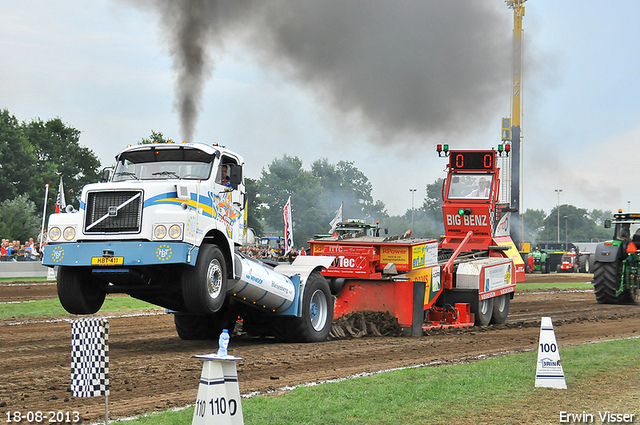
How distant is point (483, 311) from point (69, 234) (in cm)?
990

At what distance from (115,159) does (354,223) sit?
22.7 meters

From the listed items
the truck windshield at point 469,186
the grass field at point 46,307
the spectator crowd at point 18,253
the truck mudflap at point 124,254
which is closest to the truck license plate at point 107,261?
the truck mudflap at point 124,254

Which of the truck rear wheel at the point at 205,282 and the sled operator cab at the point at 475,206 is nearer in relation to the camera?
the truck rear wheel at the point at 205,282

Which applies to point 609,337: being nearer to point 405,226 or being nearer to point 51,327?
point 51,327

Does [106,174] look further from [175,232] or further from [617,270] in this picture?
[617,270]

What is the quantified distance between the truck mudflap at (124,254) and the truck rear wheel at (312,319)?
307cm

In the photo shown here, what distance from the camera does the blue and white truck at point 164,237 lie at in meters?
10.2

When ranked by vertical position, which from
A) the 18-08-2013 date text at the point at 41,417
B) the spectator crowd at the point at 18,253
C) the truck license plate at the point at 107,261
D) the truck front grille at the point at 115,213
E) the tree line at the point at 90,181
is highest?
the tree line at the point at 90,181

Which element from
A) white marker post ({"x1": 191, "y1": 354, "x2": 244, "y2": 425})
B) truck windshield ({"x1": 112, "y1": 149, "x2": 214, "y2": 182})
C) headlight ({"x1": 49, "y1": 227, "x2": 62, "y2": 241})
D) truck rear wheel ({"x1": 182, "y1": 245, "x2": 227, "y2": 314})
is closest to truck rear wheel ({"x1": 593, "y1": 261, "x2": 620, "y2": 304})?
truck rear wheel ({"x1": 182, "y1": 245, "x2": 227, "y2": 314})

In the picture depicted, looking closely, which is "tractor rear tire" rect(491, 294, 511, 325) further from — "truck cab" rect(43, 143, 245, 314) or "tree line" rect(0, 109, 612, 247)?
"tree line" rect(0, 109, 612, 247)

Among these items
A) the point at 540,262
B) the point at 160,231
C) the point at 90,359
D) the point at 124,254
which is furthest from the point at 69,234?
the point at 540,262

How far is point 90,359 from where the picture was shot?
6324mm

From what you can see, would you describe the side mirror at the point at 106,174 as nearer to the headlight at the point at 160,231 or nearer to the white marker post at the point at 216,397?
the headlight at the point at 160,231

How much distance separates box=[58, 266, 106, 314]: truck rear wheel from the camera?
10.6 m
